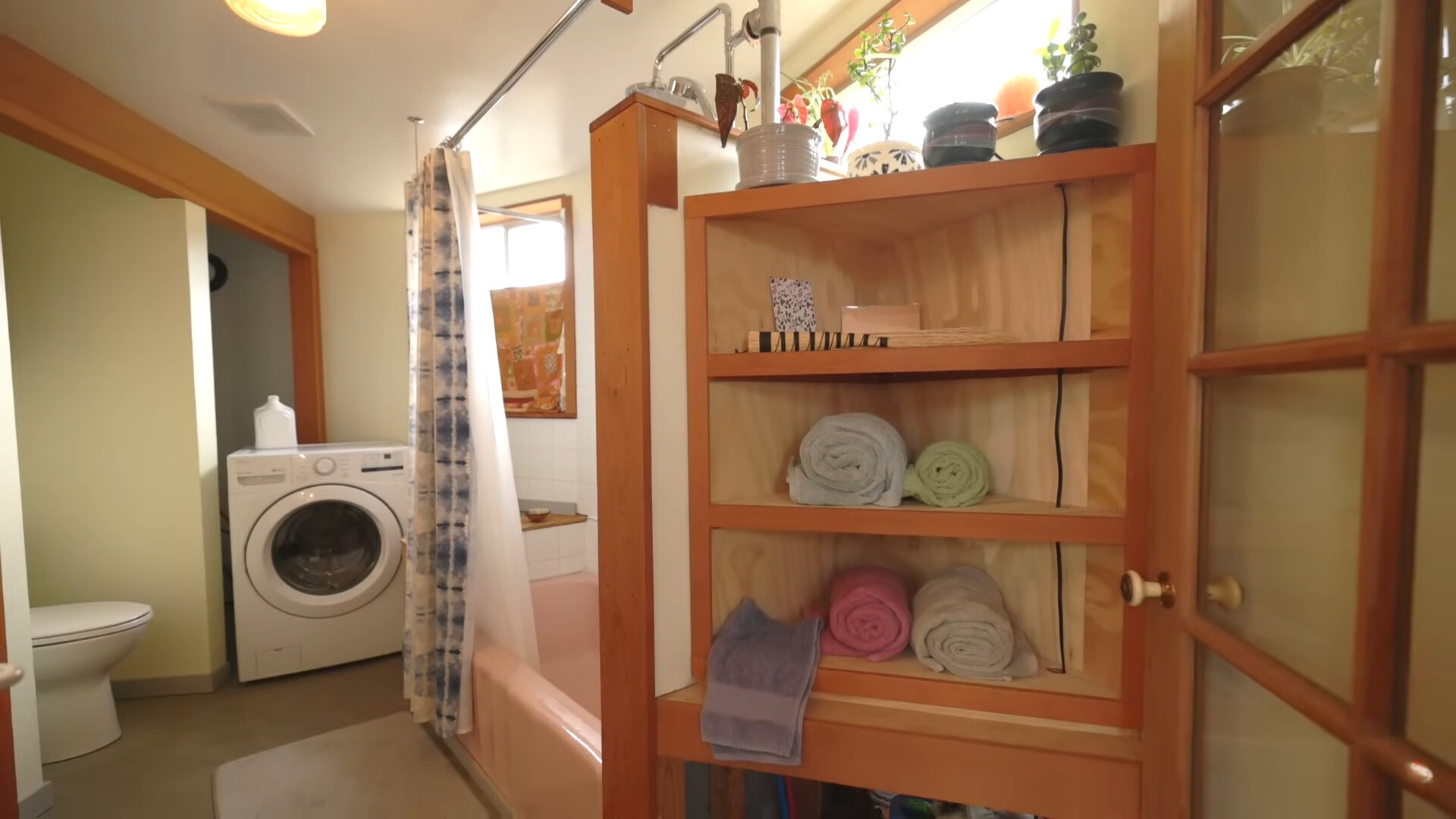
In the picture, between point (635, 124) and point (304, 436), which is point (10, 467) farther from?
point (635, 124)

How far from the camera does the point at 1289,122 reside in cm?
57

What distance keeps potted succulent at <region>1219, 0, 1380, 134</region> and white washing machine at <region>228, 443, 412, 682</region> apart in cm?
258

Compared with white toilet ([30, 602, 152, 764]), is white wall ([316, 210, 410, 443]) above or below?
above

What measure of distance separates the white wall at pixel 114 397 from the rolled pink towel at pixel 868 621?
262cm

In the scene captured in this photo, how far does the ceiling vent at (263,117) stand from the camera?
186 centimetres

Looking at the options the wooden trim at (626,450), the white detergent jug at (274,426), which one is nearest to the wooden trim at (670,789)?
the wooden trim at (626,450)

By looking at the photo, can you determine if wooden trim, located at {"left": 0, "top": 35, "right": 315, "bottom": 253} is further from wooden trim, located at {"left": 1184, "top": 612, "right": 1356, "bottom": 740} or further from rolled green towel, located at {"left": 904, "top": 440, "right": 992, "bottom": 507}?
wooden trim, located at {"left": 1184, "top": 612, "right": 1356, "bottom": 740}

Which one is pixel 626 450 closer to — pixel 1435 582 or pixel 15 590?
pixel 1435 582

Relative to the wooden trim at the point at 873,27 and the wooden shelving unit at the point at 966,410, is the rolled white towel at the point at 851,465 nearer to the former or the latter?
the wooden shelving unit at the point at 966,410

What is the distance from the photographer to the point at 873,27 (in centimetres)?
137

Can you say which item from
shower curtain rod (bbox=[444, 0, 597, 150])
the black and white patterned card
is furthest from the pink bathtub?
shower curtain rod (bbox=[444, 0, 597, 150])

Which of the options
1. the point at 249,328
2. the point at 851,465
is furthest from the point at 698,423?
the point at 249,328

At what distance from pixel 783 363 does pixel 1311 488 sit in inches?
24.2

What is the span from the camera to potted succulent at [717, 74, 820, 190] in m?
0.92
